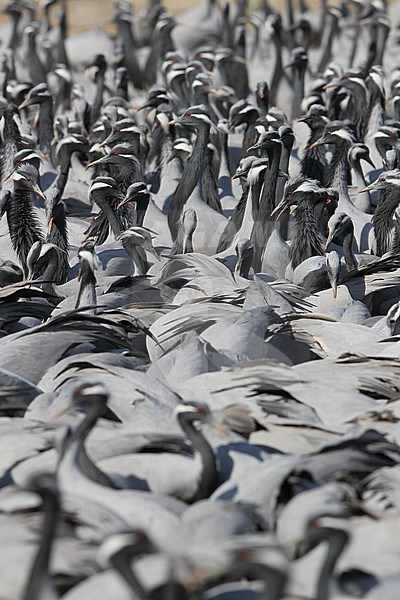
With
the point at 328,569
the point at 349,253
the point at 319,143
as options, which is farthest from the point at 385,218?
the point at 328,569

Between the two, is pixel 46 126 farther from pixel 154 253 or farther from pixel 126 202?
pixel 154 253

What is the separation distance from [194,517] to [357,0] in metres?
15.8

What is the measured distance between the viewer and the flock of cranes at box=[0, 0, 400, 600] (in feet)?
10.6

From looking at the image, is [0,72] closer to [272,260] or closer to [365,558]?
[272,260]

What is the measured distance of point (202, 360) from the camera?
5008 mm

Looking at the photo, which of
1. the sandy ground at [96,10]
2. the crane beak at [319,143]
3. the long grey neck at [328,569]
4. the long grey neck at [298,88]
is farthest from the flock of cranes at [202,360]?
the sandy ground at [96,10]

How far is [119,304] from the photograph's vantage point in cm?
A: 623

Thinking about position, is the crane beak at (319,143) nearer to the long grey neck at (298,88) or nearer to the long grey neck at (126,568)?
the long grey neck at (298,88)

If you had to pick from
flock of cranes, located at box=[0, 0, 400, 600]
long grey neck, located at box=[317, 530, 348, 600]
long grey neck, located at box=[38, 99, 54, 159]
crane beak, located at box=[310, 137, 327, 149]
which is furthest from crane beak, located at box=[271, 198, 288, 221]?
long grey neck, located at box=[317, 530, 348, 600]

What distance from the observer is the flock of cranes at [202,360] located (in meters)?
3.22

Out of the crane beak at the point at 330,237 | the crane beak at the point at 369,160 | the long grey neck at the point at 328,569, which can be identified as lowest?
the crane beak at the point at 369,160

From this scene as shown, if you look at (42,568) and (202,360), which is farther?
(202,360)

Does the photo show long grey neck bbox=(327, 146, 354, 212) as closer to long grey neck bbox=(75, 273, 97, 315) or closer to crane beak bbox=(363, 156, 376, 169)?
crane beak bbox=(363, 156, 376, 169)

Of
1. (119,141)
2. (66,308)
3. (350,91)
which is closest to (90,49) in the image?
(350,91)
